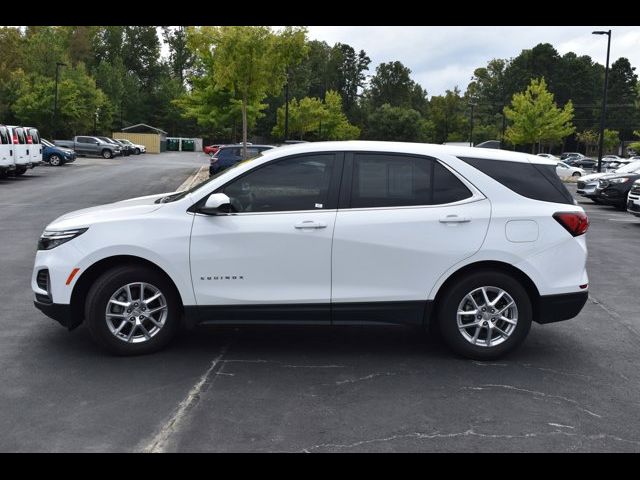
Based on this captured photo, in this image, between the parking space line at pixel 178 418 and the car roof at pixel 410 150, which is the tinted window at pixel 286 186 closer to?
the car roof at pixel 410 150

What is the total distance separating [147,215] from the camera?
5750 mm

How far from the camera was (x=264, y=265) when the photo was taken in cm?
566

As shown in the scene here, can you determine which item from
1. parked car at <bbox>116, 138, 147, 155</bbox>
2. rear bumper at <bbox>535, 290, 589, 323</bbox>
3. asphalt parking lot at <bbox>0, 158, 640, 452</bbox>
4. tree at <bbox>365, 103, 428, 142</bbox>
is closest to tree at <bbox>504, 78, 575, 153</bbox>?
parked car at <bbox>116, 138, 147, 155</bbox>

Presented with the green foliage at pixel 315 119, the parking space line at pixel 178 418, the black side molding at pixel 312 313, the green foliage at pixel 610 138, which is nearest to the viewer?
the parking space line at pixel 178 418

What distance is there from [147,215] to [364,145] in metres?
1.85

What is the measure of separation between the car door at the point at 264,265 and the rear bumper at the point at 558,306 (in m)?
1.73

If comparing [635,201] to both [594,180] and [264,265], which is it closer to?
[594,180]

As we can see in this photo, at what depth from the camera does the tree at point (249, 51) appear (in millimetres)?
27438

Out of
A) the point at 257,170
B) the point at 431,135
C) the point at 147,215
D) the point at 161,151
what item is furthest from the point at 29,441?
the point at 431,135

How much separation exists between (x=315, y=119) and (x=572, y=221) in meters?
71.9

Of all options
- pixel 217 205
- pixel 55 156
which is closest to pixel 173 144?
pixel 55 156

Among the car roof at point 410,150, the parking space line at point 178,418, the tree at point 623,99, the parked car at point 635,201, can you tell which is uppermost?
the tree at point 623,99

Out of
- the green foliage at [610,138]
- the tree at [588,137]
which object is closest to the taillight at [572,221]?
the green foliage at [610,138]
